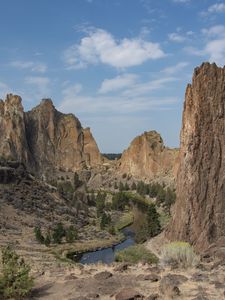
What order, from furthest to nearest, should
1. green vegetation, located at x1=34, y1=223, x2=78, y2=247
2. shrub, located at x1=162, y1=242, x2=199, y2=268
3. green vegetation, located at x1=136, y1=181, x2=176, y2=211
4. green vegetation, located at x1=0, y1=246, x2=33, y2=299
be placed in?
green vegetation, located at x1=136, y1=181, x2=176, y2=211
green vegetation, located at x1=34, y1=223, x2=78, y2=247
shrub, located at x1=162, y1=242, x2=199, y2=268
green vegetation, located at x1=0, y1=246, x2=33, y2=299

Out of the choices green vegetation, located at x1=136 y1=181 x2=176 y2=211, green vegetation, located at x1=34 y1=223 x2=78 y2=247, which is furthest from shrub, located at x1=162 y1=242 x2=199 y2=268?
green vegetation, located at x1=136 y1=181 x2=176 y2=211

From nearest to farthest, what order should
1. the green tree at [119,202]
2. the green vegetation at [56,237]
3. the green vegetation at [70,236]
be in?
the green vegetation at [56,237] < the green vegetation at [70,236] < the green tree at [119,202]

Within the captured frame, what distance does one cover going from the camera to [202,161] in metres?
52.6

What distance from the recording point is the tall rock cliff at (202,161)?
167 ft

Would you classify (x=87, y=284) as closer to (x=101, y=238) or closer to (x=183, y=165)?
(x=183, y=165)

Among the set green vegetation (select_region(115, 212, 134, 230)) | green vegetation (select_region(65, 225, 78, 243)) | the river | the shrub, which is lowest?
the river

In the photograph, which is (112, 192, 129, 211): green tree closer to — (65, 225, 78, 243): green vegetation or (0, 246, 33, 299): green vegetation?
(65, 225, 78, 243): green vegetation

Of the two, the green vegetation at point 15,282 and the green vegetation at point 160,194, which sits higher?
the green vegetation at point 15,282

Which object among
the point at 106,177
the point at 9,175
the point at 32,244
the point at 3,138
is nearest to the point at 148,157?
the point at 106,177

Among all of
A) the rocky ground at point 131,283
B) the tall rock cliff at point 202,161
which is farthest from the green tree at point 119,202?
the rocky ground at point 131,283

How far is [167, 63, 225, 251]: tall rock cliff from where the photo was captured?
167 feet

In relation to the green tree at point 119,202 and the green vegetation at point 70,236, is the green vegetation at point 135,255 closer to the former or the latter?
the green vegetation at point 70,236

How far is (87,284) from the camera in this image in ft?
70.5

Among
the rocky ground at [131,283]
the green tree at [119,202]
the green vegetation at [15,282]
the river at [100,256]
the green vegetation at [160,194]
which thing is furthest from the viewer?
the green vegetation at [160,194]
